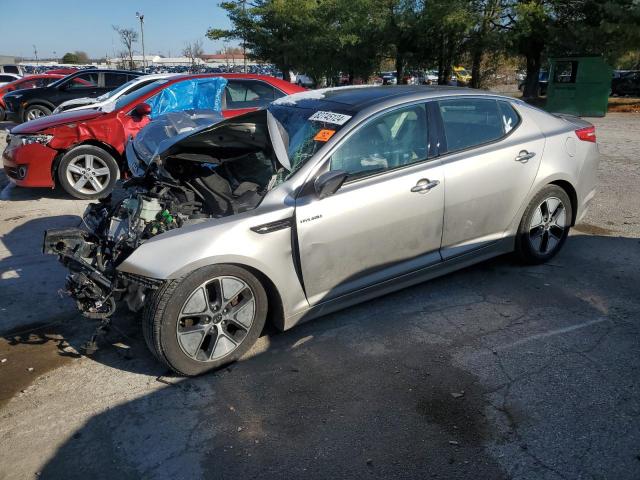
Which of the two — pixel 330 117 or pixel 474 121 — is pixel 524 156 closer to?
pixel 474 121

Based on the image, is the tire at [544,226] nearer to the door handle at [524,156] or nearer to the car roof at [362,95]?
the door handle at [524,156]

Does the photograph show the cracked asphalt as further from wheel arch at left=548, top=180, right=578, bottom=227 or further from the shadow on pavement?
wheel arch at left=548, top=180, right=578, bottom=227

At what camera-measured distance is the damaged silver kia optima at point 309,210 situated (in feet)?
10.2

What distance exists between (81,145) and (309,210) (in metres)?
4.96

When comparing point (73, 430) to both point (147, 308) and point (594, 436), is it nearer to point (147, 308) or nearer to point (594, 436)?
point (147, 308)

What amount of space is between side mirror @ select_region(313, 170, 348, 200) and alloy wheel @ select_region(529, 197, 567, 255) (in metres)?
2.06

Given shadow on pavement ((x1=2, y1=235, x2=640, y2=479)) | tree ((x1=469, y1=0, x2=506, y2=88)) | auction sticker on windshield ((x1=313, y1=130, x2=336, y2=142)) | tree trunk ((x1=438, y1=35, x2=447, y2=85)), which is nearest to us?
shadow on pavement ((x1=2, y1=235, x2=640, y2=479))

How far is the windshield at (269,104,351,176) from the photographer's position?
11.6 feet

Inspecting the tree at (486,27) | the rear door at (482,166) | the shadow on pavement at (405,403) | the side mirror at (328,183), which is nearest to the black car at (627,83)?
the tree at (486,27)

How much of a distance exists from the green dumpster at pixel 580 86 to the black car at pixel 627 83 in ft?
41.2

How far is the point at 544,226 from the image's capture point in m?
4.66

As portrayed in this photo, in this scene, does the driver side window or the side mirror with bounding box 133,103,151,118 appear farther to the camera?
the side mirror with bounding box 133,103,151,118

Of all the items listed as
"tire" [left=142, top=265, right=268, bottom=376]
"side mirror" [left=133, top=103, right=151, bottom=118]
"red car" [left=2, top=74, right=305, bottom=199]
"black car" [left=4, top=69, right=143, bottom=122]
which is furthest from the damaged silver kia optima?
"black car" [left=4, top=69, right=143, bottom=122]

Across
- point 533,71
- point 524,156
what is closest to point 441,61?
point 533,71
